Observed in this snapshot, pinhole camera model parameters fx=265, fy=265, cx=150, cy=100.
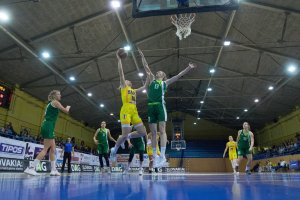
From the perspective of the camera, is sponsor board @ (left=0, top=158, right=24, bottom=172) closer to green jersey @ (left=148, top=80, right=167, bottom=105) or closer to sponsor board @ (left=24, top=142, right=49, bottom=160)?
sponsor board @ (left=24, top=142, right=49, bottom=160)

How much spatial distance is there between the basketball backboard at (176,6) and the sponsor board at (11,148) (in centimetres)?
941

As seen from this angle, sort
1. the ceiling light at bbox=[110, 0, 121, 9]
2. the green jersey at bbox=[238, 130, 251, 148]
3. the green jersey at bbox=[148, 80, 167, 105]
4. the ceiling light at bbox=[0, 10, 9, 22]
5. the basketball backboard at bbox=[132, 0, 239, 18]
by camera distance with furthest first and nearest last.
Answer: the ceiling light at bbox=[110, 0, 121, 9]
the ceiling light at bbox=[0, 10, 9, 22]
the green jersey at bbox=[238, 130, 251, 148]
the basketball backboard at bbox=[132, 0, 239, 18]
the green jersey at bbox=[148, 80, 167, 105]

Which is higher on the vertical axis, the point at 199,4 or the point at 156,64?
the point at 156,64

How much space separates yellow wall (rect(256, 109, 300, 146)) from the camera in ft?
101

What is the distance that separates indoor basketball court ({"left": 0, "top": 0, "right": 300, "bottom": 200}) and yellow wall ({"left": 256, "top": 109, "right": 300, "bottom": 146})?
26 cm

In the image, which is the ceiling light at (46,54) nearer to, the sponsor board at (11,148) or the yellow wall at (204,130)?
the sponsor board at (11,148)

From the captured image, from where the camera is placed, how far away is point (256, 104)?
102 feet

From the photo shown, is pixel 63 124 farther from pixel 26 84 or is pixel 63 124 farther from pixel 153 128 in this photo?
pixel 153 128

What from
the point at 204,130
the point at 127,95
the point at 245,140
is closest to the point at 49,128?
the point at 127,95

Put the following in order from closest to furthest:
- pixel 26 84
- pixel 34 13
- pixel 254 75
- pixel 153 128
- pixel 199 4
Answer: pixel 153 128, pixel 199 4, pixel 34 13, pixel 254 75, pixel 26 84

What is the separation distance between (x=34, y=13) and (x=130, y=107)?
10403mm

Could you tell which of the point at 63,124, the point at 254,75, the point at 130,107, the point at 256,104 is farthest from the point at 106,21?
the point at 256,104

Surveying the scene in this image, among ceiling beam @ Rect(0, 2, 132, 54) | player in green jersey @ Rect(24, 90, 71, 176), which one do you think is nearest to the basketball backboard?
player in green jersey @ Rect(24, 90, 71, 176)

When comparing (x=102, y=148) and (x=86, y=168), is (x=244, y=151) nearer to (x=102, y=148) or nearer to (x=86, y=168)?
(x=102, y=148)
